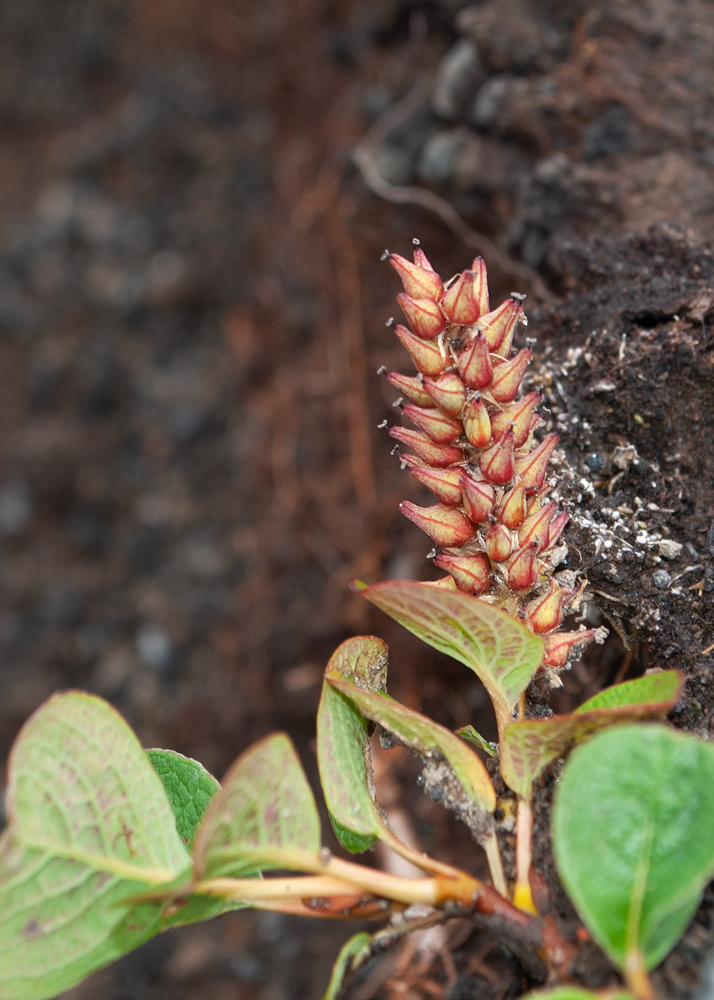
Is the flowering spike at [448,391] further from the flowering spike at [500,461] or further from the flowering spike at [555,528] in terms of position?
the flowering spike at [555,528]

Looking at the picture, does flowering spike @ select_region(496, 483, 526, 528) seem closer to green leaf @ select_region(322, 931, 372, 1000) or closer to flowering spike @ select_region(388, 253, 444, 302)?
flowering spike @ select_region(388, 253, 444, 302)

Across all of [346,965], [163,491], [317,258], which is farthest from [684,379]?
[163,491]

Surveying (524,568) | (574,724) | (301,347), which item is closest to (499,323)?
(524,568)

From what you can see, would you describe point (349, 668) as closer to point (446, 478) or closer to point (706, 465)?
point (446, 478)

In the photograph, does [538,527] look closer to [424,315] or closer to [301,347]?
[424,315]

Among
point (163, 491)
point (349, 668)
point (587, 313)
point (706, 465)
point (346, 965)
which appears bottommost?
point (163, 491)

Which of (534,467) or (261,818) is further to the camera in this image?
(534,467)
